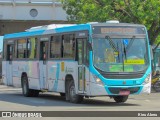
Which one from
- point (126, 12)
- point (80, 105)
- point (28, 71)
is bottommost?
point (80, 105)

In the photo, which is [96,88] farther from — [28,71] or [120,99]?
[28,71]

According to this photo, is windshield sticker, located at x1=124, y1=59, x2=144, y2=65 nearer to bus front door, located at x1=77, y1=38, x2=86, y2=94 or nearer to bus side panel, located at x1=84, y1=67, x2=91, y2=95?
bus side panel, located at x1=84, y1=67, x2=91, y2=95

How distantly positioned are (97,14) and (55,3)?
18.9 m

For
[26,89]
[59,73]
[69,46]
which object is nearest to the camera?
[69,46]

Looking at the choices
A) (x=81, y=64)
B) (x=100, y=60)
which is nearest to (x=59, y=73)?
(x=81, y=64)

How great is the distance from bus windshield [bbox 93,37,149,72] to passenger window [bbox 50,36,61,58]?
2813 millimetres

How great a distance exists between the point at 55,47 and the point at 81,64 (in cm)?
265

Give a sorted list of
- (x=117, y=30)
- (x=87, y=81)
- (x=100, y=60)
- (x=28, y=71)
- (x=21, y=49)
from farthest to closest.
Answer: (x=21, y=49) → (x=28, y=71) → (x=117, y=30) → (x=87, y=81) → (x=100, y=60)

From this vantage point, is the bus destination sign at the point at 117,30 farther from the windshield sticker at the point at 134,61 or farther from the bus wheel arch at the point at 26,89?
the bus wheel arch at the point at 26,89

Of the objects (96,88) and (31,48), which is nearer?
(96,88)

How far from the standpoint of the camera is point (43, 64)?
2394 cm

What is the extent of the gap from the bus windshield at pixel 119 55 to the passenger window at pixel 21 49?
7.11 m

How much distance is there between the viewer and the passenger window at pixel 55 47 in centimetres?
2233

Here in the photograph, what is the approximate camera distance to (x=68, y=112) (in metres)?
17.3
